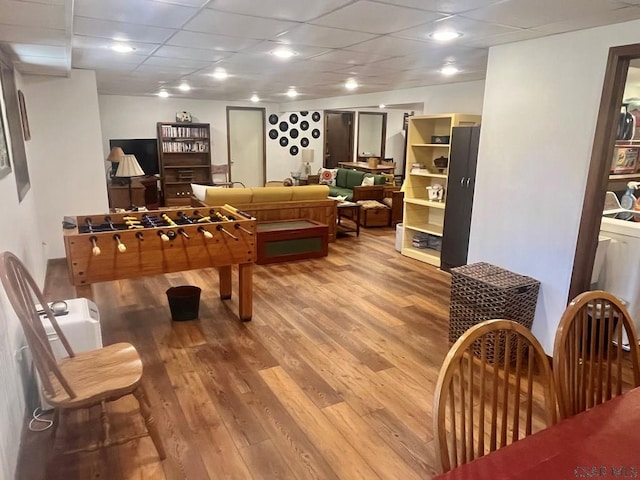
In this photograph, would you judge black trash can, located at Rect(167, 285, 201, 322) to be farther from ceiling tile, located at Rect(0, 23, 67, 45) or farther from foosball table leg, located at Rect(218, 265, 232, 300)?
ceiling tile, located at Rect(0, 23, 67, 45)

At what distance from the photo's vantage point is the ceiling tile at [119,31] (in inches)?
108

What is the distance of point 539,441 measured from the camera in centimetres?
113

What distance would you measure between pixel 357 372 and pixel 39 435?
5.94 ft

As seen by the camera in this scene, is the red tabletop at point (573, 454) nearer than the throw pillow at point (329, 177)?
Yes

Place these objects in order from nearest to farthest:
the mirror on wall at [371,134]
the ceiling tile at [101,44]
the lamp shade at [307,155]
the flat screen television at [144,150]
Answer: the ceiling tile at [101,44] < the flat screen television at [144,150] < the lamp shade at [307,155] < the mirror on wall at [371,134]

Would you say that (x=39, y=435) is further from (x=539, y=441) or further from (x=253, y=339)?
(x=539, y=441)

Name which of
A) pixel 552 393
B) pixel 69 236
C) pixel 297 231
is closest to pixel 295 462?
pixel 552 393

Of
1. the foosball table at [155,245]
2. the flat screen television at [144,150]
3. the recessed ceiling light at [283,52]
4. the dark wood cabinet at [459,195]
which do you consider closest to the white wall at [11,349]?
the foosball table at [155,245]

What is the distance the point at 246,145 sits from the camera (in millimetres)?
10047

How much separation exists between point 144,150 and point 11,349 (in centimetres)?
727

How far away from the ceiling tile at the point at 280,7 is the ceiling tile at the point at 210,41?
692mm

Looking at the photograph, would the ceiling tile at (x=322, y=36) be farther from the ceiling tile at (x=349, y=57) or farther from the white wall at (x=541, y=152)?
the white wall at (x=541, y=152)

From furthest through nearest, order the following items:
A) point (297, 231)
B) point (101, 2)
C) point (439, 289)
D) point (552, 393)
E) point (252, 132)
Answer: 1. point (252, 132)
2. point (297, 231)
3. point (439, 289)
4. point (101, 2)
5. point (552, 393)

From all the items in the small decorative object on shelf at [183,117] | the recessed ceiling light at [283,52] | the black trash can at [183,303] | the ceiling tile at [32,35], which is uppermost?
the recessed ceiling light at [283,52]
